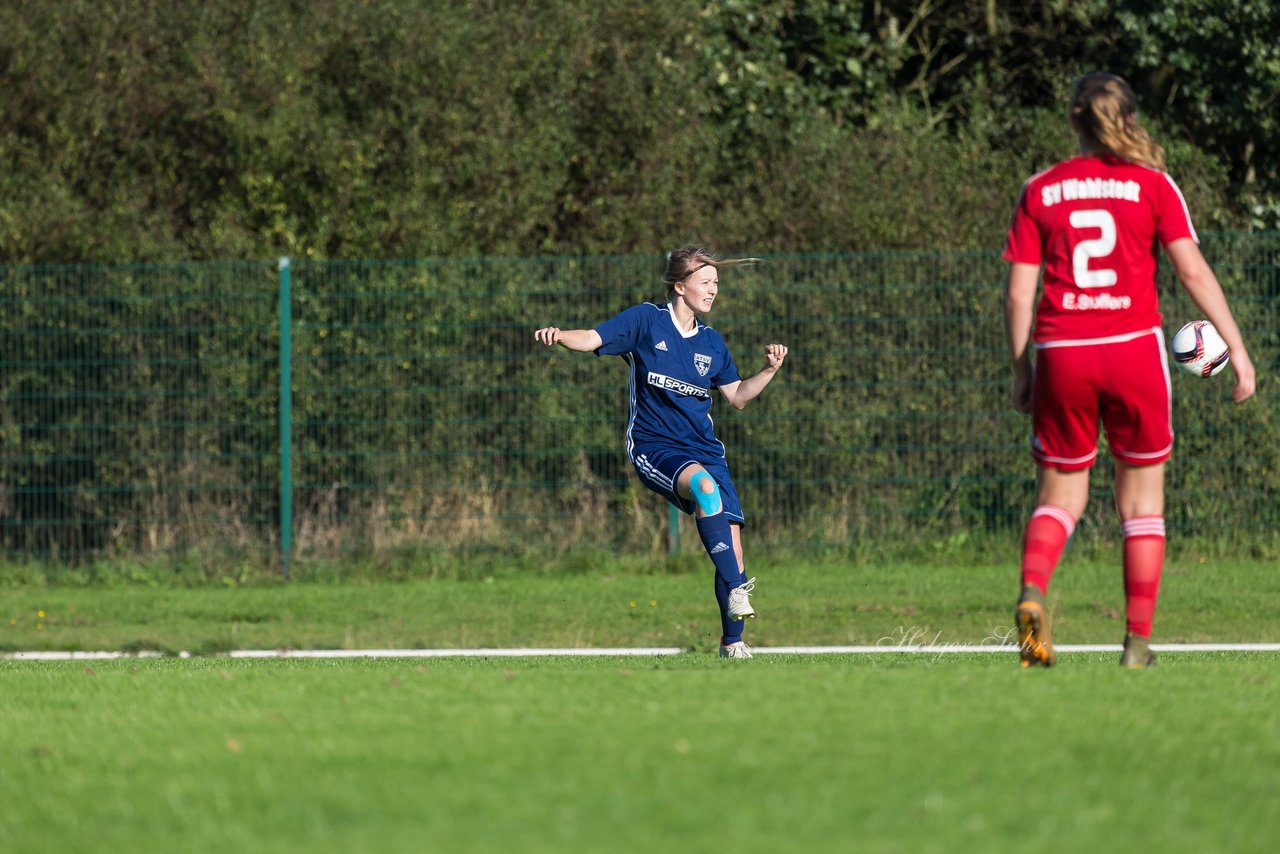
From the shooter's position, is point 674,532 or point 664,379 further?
point 674,532

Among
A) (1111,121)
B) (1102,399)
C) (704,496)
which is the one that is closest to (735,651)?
(704,496)

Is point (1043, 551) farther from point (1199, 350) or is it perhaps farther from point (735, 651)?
point (735, 651)

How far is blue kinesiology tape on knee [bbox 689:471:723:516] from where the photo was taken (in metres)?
8.19

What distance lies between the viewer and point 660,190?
14570 mm

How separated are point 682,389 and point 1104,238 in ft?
10.8

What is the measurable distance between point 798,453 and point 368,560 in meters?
3.51

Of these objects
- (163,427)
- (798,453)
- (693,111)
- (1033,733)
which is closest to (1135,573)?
(1033,733)

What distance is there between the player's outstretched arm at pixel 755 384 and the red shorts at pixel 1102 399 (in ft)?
8.88

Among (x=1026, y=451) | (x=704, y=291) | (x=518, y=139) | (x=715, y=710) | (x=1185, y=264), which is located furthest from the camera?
(x=518, y=139)

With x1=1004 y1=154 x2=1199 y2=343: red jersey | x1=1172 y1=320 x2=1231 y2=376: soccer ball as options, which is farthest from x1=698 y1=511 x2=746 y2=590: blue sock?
x1=1004 y1=154 x2=1199 y2=343: red jersey

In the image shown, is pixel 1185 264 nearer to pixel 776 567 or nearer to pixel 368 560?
pixel 776 567

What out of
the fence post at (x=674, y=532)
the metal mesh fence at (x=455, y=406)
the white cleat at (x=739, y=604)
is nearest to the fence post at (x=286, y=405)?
the metal mesh fence at (x=455, y=406)

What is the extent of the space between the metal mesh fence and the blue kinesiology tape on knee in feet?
15.2

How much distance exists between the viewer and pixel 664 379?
855 cm
